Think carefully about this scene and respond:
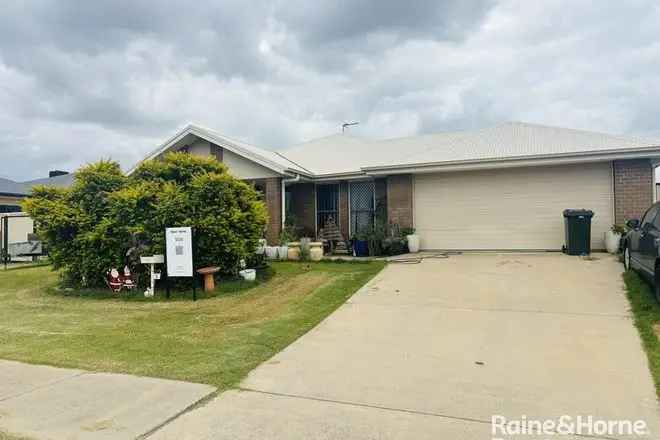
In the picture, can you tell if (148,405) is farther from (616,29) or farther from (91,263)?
(616,29)

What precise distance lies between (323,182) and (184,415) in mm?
13124

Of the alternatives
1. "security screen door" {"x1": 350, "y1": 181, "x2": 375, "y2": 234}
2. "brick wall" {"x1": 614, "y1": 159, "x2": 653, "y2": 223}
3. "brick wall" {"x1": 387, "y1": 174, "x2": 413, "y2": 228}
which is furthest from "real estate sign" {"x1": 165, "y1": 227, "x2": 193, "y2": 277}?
"brick wall" {"x1": 614, "y1": 159, "x2": 653, "y2": 223}

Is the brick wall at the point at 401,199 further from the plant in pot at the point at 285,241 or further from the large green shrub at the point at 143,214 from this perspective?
the large green shrub at the point at 143,214

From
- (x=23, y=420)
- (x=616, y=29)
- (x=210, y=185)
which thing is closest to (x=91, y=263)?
(x=210, y=185)

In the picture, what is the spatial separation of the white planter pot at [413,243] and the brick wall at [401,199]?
1.70 ft

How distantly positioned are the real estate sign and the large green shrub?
19.4 inches

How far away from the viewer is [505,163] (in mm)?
12562

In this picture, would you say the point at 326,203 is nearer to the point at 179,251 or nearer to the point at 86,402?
the point at 179,251

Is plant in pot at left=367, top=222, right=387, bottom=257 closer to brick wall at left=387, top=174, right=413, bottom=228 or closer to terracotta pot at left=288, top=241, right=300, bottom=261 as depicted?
brick wall at left=387, top=174, right=413, bottom=228

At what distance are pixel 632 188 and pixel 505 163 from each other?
133 inches

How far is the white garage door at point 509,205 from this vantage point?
1236 cm

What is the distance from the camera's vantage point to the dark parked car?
6382 millimetres

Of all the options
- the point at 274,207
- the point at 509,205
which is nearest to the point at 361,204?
the point at 274,207

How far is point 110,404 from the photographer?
12.5ft
